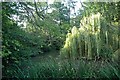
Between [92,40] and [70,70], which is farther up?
[92,40]

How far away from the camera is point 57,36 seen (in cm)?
416

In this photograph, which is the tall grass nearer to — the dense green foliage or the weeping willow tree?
the dense green foliage

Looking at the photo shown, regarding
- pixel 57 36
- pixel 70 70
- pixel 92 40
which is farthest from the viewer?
pixel 92 40

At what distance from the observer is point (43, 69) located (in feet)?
12.5

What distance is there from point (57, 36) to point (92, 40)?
65cm

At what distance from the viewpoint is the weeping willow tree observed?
418 cm

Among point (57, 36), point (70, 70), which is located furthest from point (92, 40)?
point (70, 70)

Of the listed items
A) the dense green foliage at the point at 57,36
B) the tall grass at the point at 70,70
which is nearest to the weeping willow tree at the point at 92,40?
the dense green foliage at the point at 57,36

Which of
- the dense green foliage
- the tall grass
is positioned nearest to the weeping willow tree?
the dense green foliage

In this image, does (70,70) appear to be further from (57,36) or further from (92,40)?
(92,40)

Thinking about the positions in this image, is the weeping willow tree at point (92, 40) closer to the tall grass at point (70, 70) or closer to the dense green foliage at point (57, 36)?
the dense green foliage at point (57, 36)

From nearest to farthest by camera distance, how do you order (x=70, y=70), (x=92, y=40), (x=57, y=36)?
(x=70, y=70) → (x=57, y=36) → (x=92, y=40)

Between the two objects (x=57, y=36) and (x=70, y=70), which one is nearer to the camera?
(x=70, y=70)

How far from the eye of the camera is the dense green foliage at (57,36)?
3916mm
